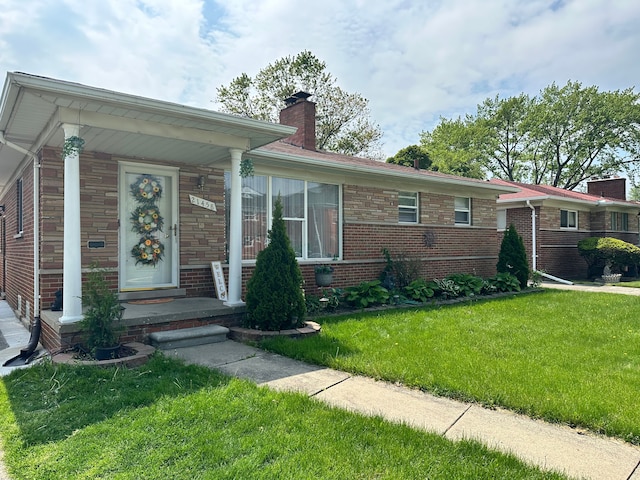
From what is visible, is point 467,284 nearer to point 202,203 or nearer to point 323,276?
point 323,276

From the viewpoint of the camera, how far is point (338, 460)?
265 centimetres

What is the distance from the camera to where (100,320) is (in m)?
4.55

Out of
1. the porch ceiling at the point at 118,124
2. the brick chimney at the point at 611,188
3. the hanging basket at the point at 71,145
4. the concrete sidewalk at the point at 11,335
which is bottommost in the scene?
the concrete sidewalk at the point at 11,335

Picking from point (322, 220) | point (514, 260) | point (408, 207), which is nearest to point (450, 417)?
point (322, 220)

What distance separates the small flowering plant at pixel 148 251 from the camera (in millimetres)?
6867

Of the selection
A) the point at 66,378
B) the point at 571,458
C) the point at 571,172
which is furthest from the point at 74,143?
the point at 571,172

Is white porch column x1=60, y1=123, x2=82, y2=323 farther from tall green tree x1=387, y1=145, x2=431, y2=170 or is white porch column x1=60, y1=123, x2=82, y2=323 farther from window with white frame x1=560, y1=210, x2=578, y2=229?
window with white frame x1=560, y1=210, x2=578, y2=229

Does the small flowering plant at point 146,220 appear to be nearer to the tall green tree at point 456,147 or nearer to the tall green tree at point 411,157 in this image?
the tall green tree at point 411,157

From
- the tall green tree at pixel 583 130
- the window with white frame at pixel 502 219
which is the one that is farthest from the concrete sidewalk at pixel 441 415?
the tall green tree at pixel 583 130

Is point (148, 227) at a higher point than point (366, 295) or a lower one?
higher

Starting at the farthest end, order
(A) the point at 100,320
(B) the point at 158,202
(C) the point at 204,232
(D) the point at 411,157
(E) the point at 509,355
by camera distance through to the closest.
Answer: (D) the point at 411,157 < (C) the point at 204,232 < (B) the point at 158,202 < (E) the point at 509,355 < (A) the point at 100,320

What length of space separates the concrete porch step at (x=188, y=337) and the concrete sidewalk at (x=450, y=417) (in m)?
0.35

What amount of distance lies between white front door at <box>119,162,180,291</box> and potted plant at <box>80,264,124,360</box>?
219cm

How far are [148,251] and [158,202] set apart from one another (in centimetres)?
83
